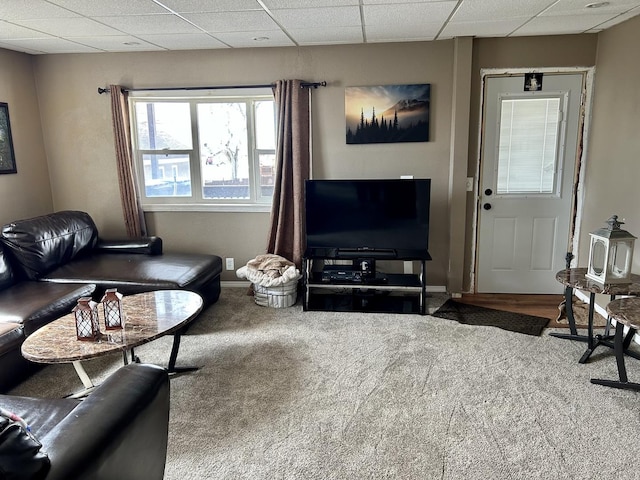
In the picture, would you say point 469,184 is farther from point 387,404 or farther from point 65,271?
point 65,271

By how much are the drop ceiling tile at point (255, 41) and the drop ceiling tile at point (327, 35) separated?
107 mm

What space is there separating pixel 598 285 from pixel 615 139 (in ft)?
4.48

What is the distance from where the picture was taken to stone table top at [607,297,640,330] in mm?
2340

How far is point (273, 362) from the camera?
10.0 feet

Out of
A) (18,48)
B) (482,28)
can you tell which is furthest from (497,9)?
(18,48)

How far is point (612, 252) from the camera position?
2.91 meters

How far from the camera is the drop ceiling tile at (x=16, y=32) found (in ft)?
10.9

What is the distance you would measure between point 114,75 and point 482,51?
3.44 meters

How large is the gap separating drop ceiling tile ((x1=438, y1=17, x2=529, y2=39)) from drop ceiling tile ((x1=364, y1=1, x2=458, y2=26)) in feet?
0.81

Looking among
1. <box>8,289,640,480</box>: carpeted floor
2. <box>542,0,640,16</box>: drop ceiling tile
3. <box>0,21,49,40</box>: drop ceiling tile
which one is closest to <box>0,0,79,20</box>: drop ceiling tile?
<box>0,21,49,40</box>: drop ceiling tile

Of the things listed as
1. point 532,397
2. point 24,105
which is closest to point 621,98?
point 532,397

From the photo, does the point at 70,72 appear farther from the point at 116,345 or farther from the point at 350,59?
the point at 116,345

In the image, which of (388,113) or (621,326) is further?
(388,113)

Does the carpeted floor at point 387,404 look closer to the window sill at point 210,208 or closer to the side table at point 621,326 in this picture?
the side table at point 621,326
